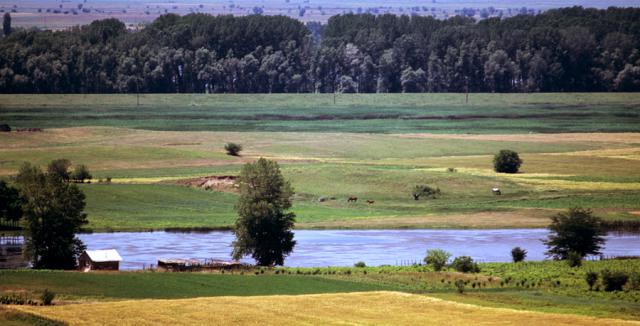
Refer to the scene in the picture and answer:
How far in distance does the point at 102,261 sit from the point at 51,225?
534cm

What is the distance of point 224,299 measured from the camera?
213 feet

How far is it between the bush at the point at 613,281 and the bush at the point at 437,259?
36.9ft

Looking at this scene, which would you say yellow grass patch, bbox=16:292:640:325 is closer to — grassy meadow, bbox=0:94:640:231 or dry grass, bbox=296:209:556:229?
dry grass, bbox=296:209:556:229

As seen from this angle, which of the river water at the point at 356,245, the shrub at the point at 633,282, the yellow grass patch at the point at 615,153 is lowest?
the river water at the point at 356,245

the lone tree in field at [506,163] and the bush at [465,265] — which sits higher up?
the lone tree in field at [506,163]

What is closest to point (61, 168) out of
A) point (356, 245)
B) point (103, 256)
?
point (356, 245)

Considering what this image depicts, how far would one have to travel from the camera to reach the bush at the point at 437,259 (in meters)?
81.5

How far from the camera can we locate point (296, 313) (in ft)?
201

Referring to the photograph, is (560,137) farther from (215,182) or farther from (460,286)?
(460,286)

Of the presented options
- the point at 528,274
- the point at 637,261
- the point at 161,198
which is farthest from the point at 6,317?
the point at 161,198

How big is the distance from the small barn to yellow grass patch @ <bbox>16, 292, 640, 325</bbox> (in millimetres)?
15517

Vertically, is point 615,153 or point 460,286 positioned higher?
point 615,153

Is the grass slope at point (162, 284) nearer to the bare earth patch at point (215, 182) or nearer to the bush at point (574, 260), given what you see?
the bush at point (574, 260)

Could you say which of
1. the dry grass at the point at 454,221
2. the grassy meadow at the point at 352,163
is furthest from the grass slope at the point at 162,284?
the dry grass at the point at 454,221
